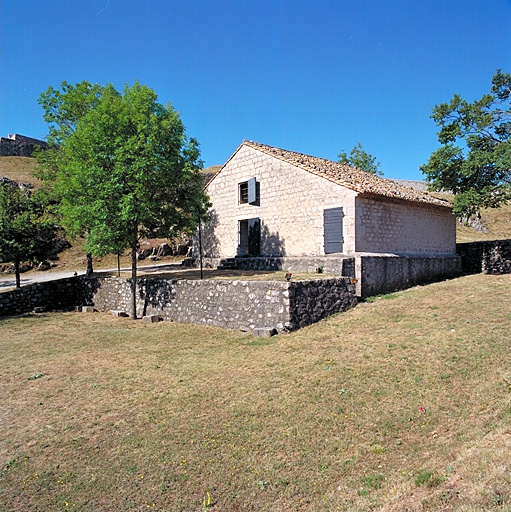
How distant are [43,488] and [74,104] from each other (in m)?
19.1

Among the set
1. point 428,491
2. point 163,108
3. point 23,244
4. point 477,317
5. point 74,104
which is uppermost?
point 74,104

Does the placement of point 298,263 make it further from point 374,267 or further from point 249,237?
point 249,237

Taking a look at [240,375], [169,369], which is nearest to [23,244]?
[169,369]

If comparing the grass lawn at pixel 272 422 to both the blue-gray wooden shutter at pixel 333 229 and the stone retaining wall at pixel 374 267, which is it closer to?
the stone retaining wall at pixel 374 267

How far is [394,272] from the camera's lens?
603 inches

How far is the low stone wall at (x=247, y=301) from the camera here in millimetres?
11125

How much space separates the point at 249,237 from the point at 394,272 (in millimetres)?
8067

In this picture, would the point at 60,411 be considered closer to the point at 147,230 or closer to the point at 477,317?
the point at 147,230

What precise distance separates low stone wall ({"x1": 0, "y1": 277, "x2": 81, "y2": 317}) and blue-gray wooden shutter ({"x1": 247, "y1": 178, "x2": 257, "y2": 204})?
9764mm

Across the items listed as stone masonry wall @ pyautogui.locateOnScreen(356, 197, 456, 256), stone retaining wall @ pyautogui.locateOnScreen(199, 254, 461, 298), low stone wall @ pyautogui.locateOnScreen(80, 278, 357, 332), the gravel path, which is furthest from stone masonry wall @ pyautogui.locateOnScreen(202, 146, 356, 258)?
low stone wall @ pyautogui.locateOnScreen(80, 278, 357, 332)

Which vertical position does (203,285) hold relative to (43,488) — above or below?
above

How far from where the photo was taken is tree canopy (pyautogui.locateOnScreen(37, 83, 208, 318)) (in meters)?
13.4

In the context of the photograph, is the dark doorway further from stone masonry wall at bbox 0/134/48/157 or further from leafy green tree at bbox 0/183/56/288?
stone masonry wall at bbox 0/134/48/157

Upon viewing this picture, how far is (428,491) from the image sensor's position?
379 cm
